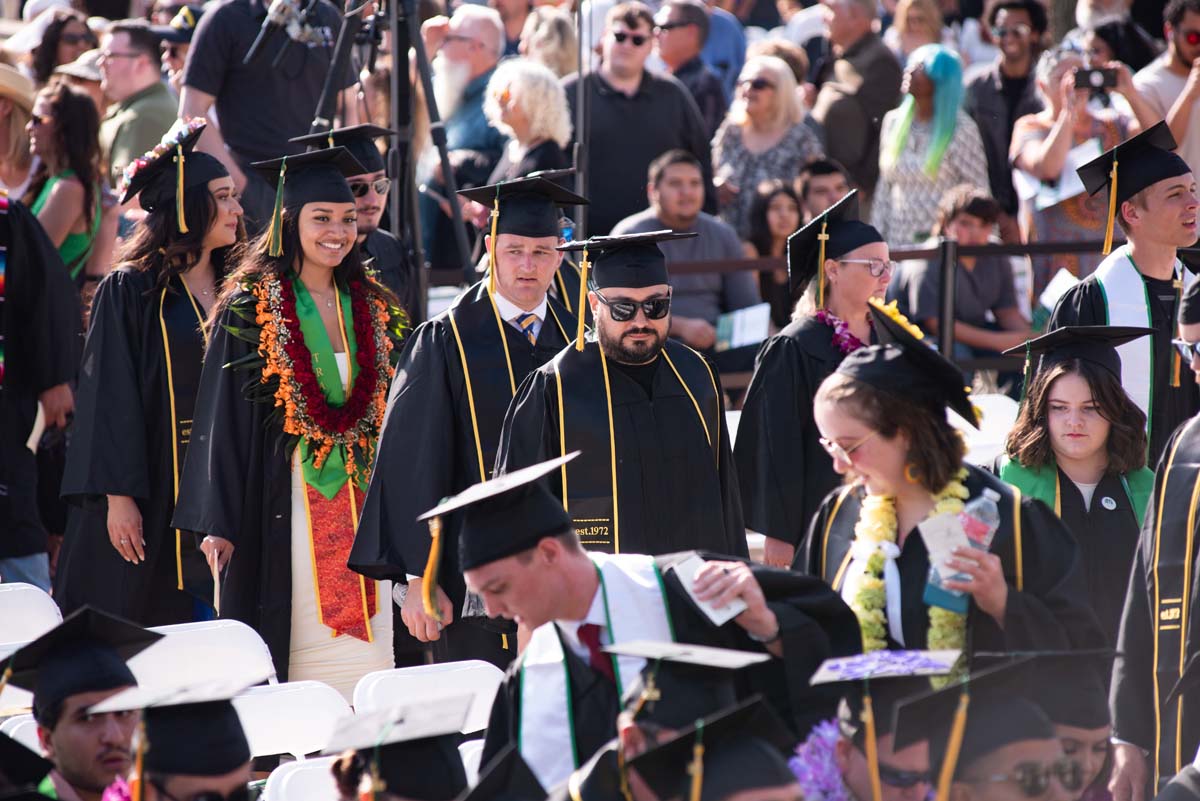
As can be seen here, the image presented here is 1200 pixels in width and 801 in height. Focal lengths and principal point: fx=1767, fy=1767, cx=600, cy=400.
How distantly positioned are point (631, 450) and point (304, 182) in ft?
4.97

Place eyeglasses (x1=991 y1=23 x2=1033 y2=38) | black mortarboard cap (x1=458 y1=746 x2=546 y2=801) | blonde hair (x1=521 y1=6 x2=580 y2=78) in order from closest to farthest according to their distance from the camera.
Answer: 1. black mortarboard cap (x1=458 y1=746 x2=546 y2=801)
2. blonde hair (x1=521 y1=6 x2=580 y2=78)
3. eyeglasses (x1=991 y1=23 x2=1033 y2=38)

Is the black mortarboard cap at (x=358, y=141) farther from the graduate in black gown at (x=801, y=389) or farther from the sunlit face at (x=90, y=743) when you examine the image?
the sunlit face at (x=90, y=743)

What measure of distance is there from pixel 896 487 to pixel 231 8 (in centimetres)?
481

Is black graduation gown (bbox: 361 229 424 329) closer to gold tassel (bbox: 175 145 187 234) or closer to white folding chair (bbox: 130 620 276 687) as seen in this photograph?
gold tassel (bbox: 175 145 187 234)

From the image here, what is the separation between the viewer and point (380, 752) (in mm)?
3223

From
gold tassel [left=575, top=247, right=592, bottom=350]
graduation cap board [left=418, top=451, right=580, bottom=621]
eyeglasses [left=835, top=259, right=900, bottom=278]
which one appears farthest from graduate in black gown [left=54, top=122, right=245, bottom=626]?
graduation cap board [left=418, top=451, right=580, bottom=621]

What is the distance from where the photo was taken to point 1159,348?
5996 mm

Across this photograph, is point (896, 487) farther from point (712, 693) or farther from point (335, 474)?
point (335, 474)

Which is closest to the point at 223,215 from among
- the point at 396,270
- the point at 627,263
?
the point at 396,270

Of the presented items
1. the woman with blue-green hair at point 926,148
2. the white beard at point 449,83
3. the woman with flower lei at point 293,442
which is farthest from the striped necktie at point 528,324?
the woman with blue-green hair at point 926,148

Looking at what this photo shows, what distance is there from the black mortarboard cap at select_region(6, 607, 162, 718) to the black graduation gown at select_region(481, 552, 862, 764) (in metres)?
0.78

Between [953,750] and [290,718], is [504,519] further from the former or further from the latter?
[290,718]

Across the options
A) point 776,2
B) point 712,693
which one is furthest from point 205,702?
point 776,2

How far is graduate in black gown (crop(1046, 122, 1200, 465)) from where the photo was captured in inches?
234
